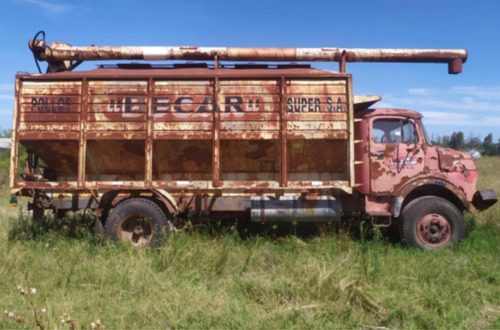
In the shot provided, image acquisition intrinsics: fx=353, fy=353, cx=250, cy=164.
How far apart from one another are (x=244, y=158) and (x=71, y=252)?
9.81ft

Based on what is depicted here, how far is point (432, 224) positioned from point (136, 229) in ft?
15.8

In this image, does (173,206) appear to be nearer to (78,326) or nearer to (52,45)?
(78,326)

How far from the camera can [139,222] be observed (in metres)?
5.63

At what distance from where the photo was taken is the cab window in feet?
19.9

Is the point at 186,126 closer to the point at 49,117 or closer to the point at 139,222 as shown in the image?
the point at 139,222

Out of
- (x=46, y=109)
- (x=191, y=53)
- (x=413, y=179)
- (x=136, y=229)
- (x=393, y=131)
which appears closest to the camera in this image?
(x=136, y=229)

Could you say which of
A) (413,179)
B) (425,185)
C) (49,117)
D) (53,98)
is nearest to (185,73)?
(53,98)

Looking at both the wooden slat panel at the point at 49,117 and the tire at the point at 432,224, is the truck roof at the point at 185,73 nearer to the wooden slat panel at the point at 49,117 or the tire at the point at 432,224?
the wooden slat panel at the point at 49,117

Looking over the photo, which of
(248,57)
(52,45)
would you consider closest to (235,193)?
(248,57)

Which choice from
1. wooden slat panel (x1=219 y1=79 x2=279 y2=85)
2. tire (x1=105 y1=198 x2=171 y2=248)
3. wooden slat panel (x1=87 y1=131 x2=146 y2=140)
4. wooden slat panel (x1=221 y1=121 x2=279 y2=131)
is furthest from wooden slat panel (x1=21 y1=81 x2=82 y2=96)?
wooden slat panel (x1=221 y1=121 x2=279 y2=131)

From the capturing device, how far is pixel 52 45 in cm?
624

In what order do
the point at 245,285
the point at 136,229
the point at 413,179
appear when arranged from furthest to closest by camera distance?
the point at 413,179 < the point at 136,229 < the point at 245,285

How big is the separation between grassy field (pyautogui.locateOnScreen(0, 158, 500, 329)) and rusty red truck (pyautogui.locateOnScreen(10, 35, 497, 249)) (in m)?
0.56

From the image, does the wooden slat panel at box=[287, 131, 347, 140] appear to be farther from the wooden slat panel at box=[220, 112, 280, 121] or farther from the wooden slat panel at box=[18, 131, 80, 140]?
the wooden slat panel at box=[18, 131, 80, 140]
